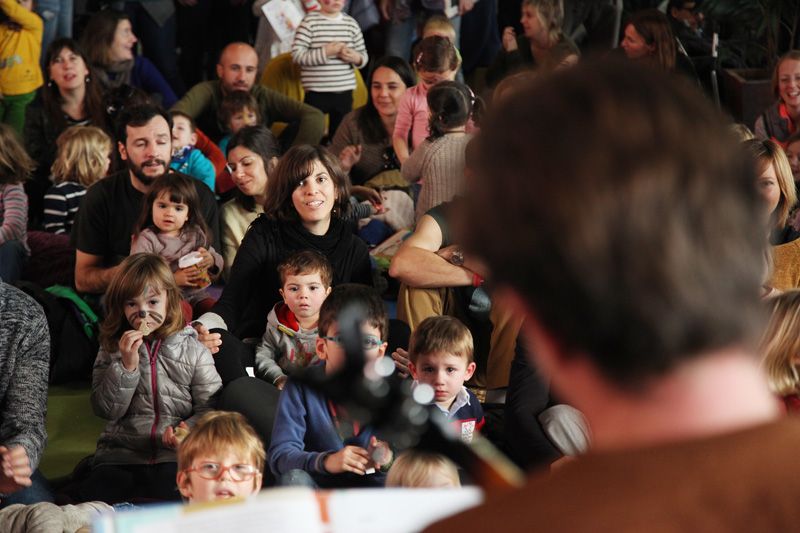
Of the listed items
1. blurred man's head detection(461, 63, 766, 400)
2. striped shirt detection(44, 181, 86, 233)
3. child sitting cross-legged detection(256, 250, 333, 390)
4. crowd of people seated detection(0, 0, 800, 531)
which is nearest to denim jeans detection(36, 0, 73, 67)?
crowd of people seated detection(0, 0, 800, 531)

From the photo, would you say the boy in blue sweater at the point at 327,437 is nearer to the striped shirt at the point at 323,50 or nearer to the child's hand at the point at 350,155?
the child's hand at the point at 350,155

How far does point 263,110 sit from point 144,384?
2.36 m

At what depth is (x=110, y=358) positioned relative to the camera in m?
3.05

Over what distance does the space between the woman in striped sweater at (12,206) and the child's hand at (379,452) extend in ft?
5.57

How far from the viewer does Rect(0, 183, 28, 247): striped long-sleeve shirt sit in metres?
3.88

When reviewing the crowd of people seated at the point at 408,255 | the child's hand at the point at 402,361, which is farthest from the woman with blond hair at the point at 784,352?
the child's hand at the point at 402,361

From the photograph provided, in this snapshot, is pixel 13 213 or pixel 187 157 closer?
pixel 13 213

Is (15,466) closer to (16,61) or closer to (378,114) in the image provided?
(378,114)

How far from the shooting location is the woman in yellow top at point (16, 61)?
5.15 metres

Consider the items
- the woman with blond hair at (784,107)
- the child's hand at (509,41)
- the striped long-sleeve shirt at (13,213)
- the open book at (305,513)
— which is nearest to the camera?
the open book at (305,513)

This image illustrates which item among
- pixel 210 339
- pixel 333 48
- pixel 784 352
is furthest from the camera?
pixel 333 48

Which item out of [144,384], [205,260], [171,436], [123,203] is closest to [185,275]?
[205,260]

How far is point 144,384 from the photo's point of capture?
2984mm

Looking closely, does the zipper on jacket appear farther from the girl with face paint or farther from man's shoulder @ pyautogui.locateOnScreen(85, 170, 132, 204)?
man's shoulder @ pyautogui.locateOnScreen(85, 170, 132, 204)
